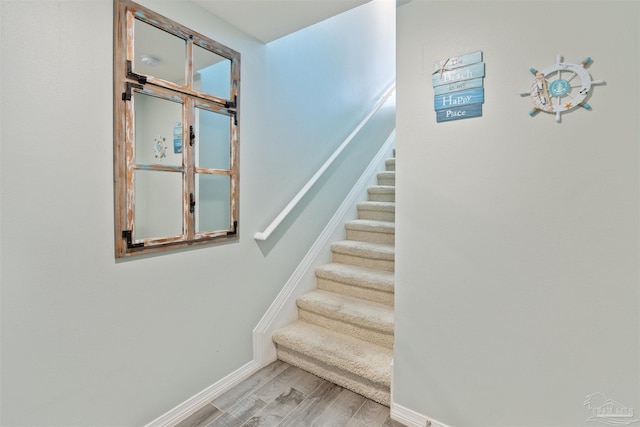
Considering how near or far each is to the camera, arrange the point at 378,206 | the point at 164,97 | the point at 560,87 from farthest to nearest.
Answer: the point at 378,206 < the point at 164,97 < the point at 560,87

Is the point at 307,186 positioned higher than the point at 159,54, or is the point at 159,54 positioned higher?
the point at 159,54

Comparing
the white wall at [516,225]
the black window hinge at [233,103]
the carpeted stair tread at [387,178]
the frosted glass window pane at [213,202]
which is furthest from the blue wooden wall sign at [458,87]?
the carpeted stair tread at [387,178]

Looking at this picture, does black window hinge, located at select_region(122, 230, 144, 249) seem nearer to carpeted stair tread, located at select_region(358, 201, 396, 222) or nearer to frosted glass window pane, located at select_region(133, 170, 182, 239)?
frosted glass window pane, located at select_region(133, 170, 182, 239)

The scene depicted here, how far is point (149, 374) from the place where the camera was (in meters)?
1.40

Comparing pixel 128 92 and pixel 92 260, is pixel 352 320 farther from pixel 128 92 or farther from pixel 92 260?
pixel 128 92

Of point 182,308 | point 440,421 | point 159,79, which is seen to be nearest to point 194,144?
point 159,79

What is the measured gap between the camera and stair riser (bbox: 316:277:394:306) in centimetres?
204

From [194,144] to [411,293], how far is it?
1.32 metres

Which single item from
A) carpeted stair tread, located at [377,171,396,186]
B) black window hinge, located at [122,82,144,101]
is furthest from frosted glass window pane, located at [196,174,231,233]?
carpeted stair tread, located at [377,171,396,186]

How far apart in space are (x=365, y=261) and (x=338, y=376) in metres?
0.87

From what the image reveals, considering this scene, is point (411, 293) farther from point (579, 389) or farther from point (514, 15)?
point (514, 15)

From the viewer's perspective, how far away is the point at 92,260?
119cm

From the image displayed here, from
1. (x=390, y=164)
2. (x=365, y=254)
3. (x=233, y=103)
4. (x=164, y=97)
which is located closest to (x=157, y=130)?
(x=164, y=97)

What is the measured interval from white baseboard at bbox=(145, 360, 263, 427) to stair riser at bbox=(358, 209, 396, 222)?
1.57 metres
